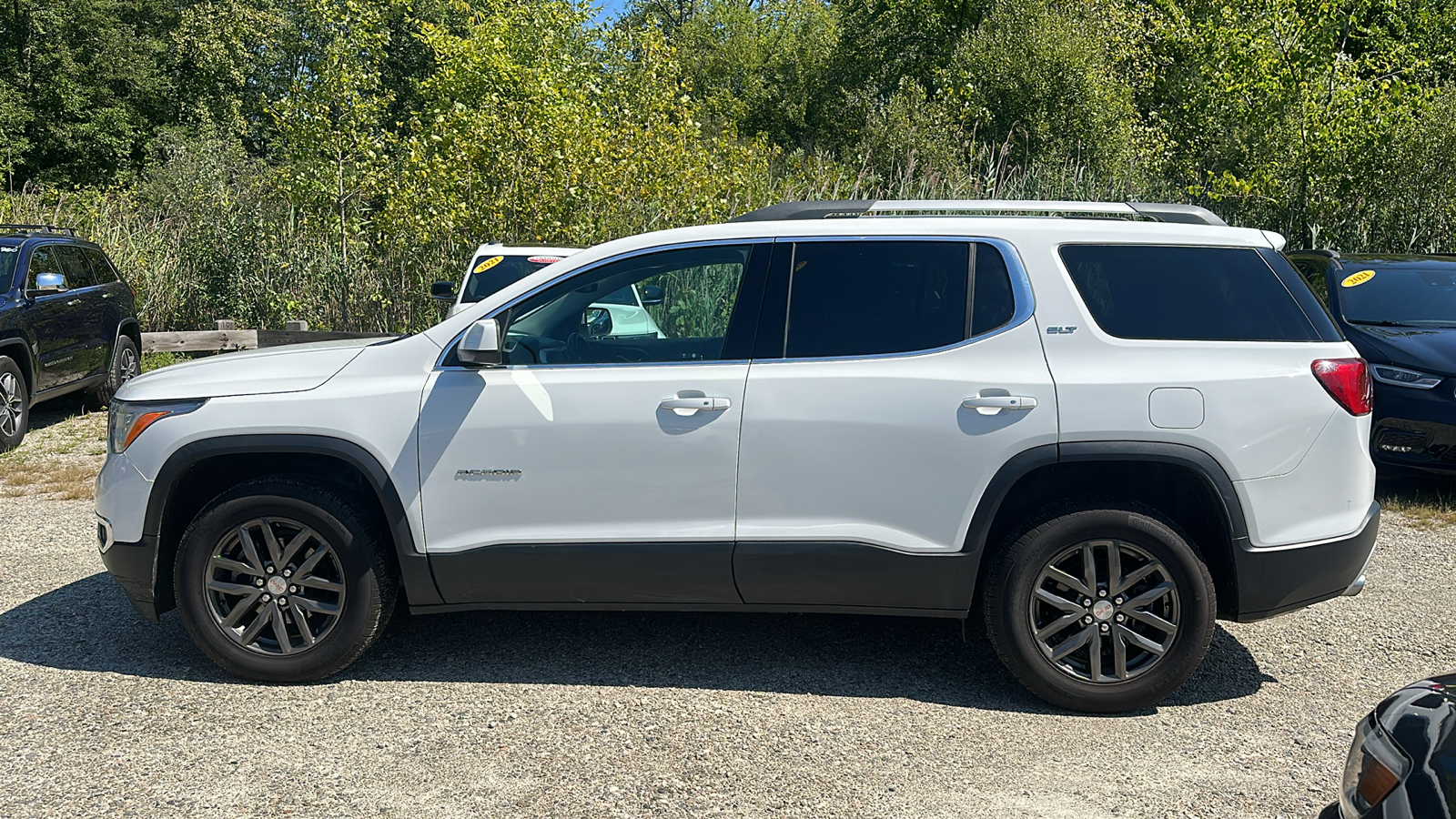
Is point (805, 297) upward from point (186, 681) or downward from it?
upward

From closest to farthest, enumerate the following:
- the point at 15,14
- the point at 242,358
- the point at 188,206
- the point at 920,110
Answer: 1. the point at 242,358
2. the point at 188,206
3. the point at 920,110
4. the point at 15,14

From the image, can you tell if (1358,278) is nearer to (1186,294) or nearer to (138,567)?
(1186,294)

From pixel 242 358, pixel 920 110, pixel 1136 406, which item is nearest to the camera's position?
pixel 1136 406

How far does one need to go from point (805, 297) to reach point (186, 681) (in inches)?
112

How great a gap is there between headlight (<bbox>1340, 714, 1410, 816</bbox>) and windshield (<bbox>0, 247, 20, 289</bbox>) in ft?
34.7

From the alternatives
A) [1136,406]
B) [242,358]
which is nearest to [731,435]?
[1136,406]

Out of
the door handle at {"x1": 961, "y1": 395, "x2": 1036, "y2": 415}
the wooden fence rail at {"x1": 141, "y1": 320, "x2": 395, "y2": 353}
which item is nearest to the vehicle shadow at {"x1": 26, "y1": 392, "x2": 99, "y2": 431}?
the wooden fence rail at {"x1": 141, "y1": 320, "x2": 395, "y2": 353}

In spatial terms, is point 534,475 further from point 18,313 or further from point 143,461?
point 18,313

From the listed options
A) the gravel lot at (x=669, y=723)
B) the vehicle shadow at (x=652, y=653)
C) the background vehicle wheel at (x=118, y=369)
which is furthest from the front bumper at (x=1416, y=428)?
the background vehicle wheel at (x=118, y=369)

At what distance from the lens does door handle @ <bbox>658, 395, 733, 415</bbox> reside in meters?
4.25

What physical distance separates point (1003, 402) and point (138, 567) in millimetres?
3307

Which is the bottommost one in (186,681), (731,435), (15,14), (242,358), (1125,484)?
(186,681)

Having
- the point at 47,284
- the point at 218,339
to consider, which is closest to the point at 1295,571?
the point at 47,284

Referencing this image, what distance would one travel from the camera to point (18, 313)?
9.88 metres
